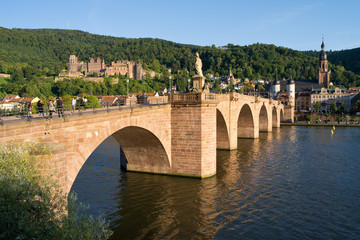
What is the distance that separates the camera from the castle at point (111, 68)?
604 ft

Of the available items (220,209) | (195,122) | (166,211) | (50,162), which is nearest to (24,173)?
(50,162)

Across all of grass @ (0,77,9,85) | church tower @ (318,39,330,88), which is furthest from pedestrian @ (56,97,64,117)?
church tower @ (318,39,330,88)

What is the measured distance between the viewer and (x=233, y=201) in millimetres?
20375

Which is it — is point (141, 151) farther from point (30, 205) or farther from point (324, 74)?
point (324, 74)

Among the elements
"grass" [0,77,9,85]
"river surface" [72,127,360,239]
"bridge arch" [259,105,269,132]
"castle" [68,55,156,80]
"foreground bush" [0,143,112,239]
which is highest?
"castle" [68,55,156,80]

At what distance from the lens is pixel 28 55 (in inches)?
7579

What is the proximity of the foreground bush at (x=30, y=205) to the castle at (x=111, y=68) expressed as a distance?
174 metres

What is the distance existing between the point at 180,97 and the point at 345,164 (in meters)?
20.4

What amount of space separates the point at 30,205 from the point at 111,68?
18672 centimetres

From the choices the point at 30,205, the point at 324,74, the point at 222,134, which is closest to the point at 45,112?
the point at 30,205

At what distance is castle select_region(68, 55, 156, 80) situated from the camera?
184 metres

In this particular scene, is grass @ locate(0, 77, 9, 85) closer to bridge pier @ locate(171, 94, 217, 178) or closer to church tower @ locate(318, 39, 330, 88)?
bridge pier @ locate(171, 94, 217, 178)

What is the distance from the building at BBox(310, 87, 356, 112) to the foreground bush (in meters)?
127

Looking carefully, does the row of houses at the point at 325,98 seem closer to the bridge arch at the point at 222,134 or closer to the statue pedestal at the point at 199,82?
the bridge arch at the point at 222,134
